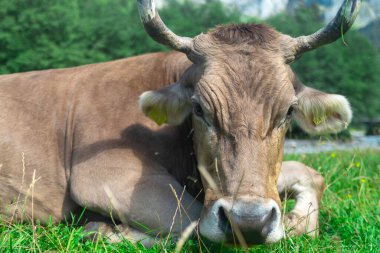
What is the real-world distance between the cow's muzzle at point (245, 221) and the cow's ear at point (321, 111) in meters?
1.36

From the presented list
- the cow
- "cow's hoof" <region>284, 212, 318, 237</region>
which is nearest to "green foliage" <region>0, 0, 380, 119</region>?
the cow

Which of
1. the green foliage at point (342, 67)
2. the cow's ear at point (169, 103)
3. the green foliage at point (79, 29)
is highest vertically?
the cow's ear at point (169, 103)

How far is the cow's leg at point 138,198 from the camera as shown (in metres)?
4.41

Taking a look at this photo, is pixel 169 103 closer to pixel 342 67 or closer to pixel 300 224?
pixel 300 224

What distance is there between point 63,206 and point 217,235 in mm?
1842

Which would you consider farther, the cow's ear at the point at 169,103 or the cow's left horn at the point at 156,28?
the cow's ear at the point at 169,103

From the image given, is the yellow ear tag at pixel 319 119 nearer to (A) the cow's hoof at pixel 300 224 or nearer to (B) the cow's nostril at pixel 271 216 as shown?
(A) the cow's hoof at pixel 300 224

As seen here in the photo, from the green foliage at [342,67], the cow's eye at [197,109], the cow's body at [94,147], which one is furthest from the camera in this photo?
the green foliage at [342,67]

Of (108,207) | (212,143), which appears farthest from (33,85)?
(212,143)

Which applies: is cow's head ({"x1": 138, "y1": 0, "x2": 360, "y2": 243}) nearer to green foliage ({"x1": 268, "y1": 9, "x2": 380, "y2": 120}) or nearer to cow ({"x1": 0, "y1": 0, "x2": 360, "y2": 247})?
cow ({"x1": 0, "y1": 0, "x2": 360, "y2": 247})

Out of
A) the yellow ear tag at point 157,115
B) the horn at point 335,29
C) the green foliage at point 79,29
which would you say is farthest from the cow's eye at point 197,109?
the green foliage at point 79,29

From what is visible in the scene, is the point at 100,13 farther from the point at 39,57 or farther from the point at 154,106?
the point at 154,106

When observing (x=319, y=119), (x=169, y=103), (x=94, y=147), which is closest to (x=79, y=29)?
(x=94, y=147)

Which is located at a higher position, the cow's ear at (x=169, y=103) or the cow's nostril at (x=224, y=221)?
the cow's ear at (x=169, y=103)
